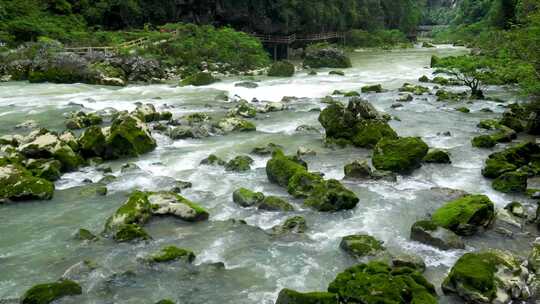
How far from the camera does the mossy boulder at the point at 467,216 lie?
10.9 metres

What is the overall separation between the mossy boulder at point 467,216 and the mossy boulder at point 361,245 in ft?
5.19

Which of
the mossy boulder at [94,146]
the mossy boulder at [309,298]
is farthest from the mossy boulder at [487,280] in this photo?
the mossy boulder at [94,146]

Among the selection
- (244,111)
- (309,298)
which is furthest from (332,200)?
(244,111)

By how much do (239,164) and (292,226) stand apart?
4.79 meters

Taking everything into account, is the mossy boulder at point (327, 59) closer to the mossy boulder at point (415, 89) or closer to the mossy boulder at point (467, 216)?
the mossy boulder at point (415, 89)

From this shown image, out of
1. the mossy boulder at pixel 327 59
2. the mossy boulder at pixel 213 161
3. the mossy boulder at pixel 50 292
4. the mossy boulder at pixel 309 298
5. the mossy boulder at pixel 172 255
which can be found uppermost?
the mossy boulder at pixel 309 298

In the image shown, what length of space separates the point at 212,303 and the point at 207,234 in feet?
9.30

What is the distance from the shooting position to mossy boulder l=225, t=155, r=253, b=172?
15.7 meters

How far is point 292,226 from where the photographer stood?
11.3 m

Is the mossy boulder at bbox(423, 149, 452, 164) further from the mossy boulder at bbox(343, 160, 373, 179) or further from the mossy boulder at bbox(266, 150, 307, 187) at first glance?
the mossy boulder at bbox(266, 150, 307, 187)

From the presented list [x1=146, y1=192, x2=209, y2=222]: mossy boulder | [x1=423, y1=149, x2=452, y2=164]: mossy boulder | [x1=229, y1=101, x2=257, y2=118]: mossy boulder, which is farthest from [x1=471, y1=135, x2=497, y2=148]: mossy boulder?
[x1=146, y1=192, x2=209, y2=222]: mossy boulder

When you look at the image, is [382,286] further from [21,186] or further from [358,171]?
[21,186]

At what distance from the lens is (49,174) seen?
14609 millimetres

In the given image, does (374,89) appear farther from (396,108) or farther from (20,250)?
(20,250)
